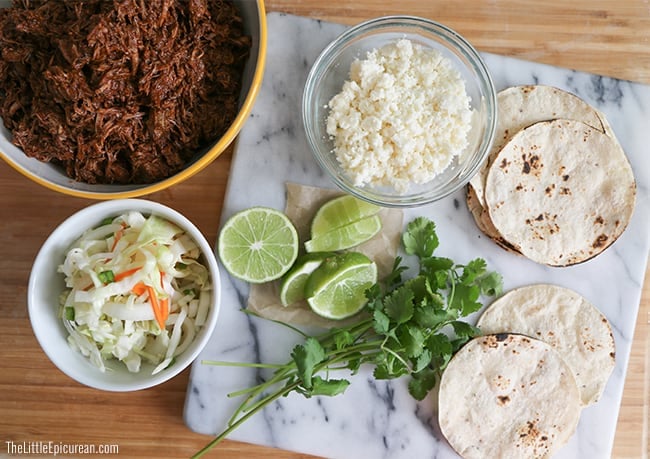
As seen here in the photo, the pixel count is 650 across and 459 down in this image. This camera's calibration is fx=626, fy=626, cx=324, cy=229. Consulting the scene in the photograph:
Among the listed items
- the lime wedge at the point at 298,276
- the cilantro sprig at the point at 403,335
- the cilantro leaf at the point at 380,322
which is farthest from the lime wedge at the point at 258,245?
the cilantro leaf at the point at 380,322

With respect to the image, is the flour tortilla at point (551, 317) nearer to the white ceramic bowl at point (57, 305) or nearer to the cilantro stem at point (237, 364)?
the cilantro stem at point (237, 364)

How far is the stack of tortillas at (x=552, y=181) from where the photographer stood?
7.00ft

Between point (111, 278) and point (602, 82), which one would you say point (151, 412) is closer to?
point (111, 278)

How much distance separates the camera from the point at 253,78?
1.79 metres

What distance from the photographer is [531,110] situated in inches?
85.2

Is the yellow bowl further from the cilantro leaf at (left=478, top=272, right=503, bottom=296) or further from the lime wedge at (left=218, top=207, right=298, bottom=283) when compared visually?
the cilantro leaf at (left=478, top=272, right=503, bottom=296)

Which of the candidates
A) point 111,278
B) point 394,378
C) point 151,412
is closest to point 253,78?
point 111,278

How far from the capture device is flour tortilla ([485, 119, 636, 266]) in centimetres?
213

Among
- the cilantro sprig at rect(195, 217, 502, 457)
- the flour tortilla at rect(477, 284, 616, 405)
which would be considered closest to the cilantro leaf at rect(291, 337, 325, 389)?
the cilantro sprig at rect(195, 217, 502, 457)

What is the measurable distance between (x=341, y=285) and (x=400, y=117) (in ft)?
1.91

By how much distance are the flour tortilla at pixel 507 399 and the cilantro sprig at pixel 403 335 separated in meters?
0.08

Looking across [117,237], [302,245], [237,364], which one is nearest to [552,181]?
[302,245]

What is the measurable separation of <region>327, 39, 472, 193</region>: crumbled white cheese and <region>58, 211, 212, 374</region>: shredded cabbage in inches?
24.1

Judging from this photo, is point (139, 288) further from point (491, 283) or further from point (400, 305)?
point (491, 283)
